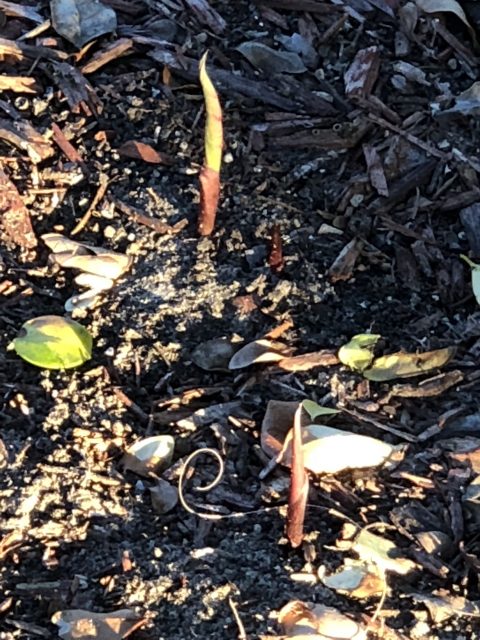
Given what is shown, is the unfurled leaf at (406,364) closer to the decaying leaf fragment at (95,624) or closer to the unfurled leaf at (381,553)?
the unfurled leaf at (381,553)

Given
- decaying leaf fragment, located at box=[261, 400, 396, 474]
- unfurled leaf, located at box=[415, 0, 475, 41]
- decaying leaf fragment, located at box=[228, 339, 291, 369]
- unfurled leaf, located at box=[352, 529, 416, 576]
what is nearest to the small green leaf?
decaying leaf fragment, located at box=[261, 400, 396, 474]

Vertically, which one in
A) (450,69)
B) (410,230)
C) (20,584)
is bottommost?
(20,584)

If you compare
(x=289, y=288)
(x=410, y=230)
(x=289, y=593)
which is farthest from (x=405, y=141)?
(x=289, y=593)

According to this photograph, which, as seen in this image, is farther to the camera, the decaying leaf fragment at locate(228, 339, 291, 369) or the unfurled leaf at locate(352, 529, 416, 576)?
the decaying leaf fragment at locate(228, 339, 291, 369)

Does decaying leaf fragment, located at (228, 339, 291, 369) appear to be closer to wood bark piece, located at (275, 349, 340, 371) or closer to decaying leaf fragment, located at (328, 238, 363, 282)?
wood bark piece, located at (275, 349, 340, 371)

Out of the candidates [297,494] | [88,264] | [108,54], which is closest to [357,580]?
[297,494]

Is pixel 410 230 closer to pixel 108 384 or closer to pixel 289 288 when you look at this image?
pixel 289 288
